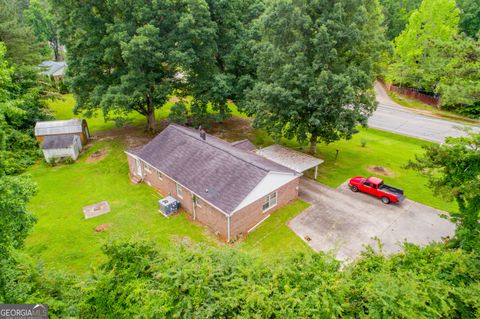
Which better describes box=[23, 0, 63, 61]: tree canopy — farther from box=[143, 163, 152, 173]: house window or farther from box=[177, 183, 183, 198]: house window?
box=[177, 183, 183, 198]: house window

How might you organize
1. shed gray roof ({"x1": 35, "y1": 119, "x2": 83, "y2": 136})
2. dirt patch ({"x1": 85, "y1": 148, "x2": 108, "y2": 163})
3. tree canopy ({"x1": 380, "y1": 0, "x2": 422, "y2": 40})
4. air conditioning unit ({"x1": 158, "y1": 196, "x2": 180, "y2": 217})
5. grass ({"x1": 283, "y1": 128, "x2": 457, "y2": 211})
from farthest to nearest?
tree canopy ({"x1": 380, "y1": 0, "x2": 422, "y2": 40}), shed gray roof ({"x1": 35, "y1": 119, "x2": 83, "y2": 136}), dirt patch ({"x1": 85, "y1": 148, "x2": 108, "y2": 163}), grass ({"x1": 283, "y1": 128, "x2": 457, "y2": 211}), air conditioning unit ({"x1": 158, "y1": 196, "x2": 180, "y2": 217})

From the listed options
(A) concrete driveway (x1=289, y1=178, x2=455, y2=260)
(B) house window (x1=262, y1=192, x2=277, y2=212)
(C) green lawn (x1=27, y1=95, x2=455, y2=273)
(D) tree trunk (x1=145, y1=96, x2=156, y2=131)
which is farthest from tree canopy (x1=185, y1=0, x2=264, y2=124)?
(A) concrete driveway (x1=289, y1=178, x2=455, y2=260)

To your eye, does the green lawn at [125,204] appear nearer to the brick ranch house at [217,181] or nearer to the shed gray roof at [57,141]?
the brick ranch house at [217,181]

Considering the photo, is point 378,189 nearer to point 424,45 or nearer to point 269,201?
point 269,201

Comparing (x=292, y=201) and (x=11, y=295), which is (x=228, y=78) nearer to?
(x=292, y=201)

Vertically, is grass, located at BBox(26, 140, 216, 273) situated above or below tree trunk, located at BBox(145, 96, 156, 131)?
below

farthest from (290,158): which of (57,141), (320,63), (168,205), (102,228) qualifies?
(57,141)
